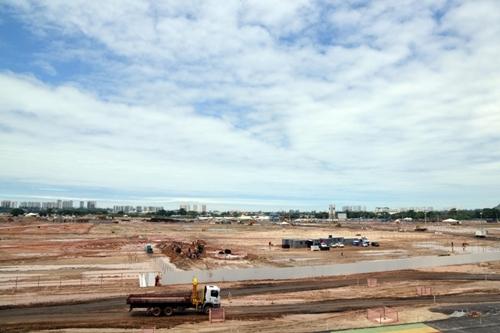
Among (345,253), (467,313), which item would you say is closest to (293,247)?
(345,253)

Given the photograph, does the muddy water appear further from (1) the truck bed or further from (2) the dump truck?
(1) the truck bed

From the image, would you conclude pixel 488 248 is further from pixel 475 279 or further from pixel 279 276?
pixel 279 276

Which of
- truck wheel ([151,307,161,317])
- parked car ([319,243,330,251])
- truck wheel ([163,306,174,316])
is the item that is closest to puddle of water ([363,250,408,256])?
parked car ([319,243,330,251])

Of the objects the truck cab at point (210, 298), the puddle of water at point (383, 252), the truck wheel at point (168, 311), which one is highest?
the truck cab at point (210, 298)

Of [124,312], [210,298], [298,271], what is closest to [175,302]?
[210,298]

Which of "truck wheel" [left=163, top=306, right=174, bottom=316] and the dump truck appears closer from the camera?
the dump truck

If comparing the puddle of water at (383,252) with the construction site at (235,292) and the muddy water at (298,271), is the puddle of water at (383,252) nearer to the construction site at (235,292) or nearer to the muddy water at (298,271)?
the construction site at (235,292)

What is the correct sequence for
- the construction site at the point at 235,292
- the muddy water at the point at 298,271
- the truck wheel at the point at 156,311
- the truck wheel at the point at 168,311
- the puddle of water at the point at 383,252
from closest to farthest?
1. the construction site at the point at 235,292
2. the truck wheel at the point at 156,311
3. the truck wheel at the point at 168,311
4. the muddy water at the point at 298,271
5. the puddle of water at the point at 383,252

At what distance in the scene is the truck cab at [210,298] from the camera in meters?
39.1

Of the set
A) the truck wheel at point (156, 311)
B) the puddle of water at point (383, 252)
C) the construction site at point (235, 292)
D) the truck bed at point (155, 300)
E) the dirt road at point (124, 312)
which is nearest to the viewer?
the dirt road at point (124, 312)

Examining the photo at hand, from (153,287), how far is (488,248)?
86432mm

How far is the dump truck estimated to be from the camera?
37.5m

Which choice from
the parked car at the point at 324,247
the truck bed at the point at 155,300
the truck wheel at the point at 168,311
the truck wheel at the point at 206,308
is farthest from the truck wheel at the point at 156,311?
the parked car at the point at 324,247

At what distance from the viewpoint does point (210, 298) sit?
1545 inches
